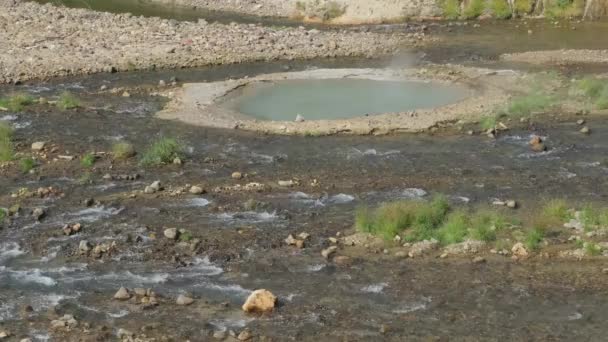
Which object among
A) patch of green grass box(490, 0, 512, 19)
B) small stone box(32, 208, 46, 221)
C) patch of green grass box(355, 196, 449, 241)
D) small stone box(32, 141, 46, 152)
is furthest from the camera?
patch of green grass box(490, 0, 512, 19)

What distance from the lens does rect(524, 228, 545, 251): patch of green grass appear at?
1811 centimetres

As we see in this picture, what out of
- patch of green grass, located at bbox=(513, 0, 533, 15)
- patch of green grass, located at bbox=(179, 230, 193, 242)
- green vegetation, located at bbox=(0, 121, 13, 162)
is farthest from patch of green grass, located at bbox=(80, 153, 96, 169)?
patch of green grass, located at bbox=(513, 0, 533, 15)

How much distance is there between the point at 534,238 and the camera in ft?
60.1

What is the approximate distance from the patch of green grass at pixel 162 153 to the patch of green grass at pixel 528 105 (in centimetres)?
1059

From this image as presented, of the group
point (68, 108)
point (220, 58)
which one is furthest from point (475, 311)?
point (220, 58)

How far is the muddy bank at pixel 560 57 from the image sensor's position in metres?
35.7

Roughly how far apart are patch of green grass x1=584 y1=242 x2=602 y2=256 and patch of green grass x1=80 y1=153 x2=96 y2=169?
1332cm

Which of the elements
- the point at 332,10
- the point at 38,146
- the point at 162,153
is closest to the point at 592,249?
the point at 162,153

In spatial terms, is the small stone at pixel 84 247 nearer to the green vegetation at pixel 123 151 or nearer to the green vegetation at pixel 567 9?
the green vegetation at pixel 123 151

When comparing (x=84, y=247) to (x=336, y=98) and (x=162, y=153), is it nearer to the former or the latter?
(x=162, y=153)

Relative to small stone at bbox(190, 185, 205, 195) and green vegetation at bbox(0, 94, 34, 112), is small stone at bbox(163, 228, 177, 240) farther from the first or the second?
green vegetation at bbox(0, 94, 34, 112)

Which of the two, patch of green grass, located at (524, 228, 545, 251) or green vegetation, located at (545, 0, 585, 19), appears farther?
green vegetation, located at (545, 0, 585, 19)

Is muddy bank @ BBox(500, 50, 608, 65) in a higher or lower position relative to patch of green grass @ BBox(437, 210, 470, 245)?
higher

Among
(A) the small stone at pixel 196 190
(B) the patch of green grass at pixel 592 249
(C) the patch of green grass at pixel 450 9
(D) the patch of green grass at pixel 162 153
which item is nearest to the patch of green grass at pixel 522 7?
(C) the patch of green grass at pixel 450 9
